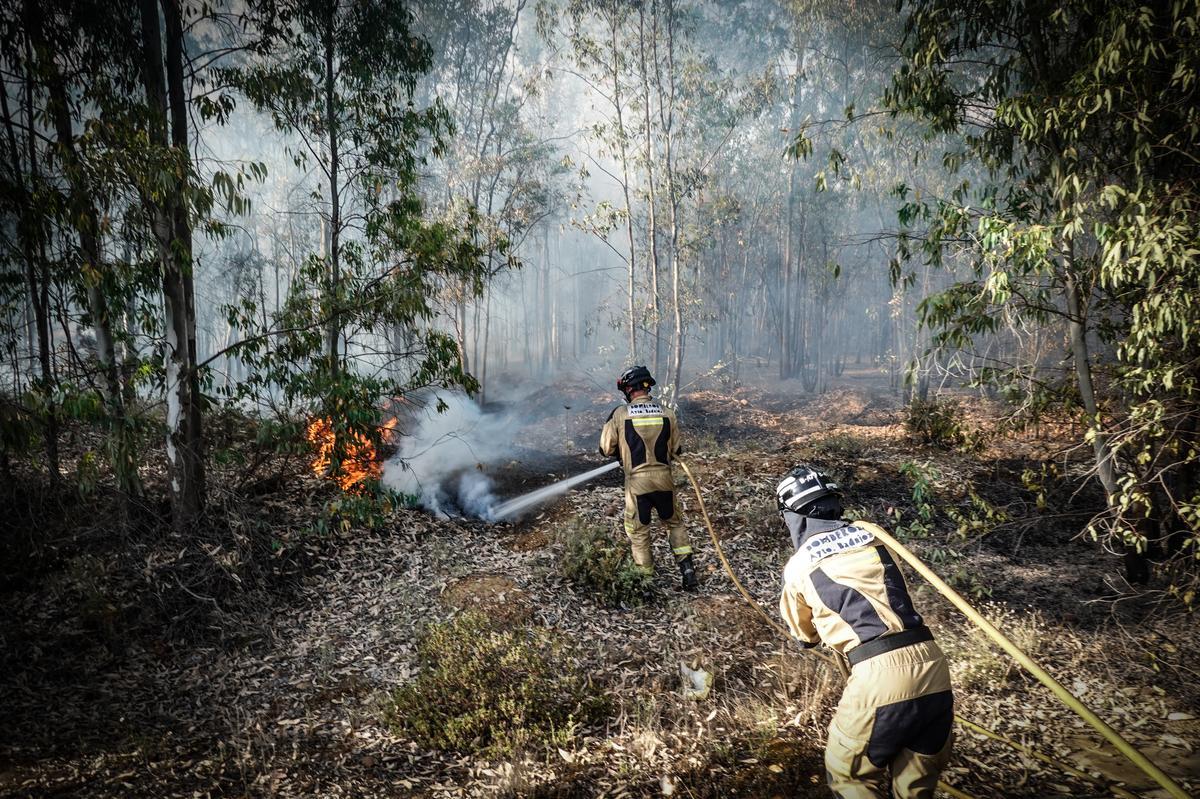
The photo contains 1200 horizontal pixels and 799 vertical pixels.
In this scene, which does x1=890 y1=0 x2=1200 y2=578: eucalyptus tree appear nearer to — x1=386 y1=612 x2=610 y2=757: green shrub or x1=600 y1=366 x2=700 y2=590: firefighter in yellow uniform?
x1=600 y1=366 x2=700 y2=590: firefighter in yellow uniform

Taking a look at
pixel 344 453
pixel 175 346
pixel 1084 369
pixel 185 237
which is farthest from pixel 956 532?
pixel 185 237

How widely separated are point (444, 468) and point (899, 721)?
1040 cm

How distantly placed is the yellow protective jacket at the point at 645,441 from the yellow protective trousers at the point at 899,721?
13.6 ft

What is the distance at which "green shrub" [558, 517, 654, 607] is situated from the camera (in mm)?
7305

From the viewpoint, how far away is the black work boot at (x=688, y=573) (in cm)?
739

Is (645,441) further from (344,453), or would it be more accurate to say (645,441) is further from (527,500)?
(527,500)

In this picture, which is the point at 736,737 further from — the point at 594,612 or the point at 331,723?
the point at 331,723

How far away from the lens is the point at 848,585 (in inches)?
130

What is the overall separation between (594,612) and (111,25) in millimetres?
9393

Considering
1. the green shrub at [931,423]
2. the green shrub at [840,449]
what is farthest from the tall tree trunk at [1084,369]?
the green shrub at [840,449]

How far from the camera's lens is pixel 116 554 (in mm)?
6996

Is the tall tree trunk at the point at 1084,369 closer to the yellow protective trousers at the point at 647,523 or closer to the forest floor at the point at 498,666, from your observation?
the forest floor at the point at 498,666

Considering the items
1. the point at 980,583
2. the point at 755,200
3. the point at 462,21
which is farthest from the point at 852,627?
the point at 755,200

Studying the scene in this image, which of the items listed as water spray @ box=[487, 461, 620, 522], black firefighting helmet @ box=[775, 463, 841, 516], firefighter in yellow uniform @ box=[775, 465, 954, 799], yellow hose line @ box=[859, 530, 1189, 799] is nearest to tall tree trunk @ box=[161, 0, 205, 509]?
water spray @ box=[487, 461, 620, 522]
